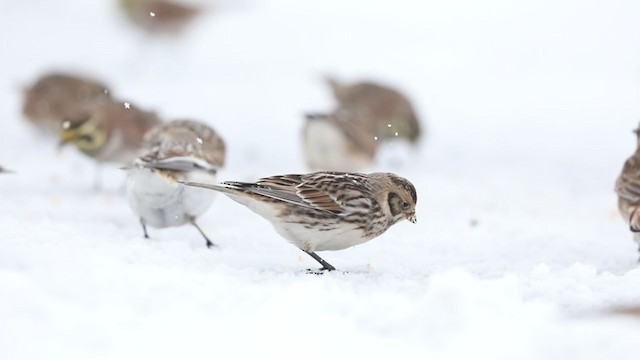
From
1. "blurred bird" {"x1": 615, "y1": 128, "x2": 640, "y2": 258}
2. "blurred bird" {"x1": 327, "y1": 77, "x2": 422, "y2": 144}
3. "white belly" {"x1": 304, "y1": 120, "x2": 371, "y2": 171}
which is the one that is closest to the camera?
"blurred bird" {"x1": 615, "y1": 128, "x2": 640, "y2": 258}

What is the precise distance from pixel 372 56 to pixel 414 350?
46.1 ft

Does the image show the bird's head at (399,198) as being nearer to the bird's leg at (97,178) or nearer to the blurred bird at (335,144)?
the bird's leg at (97,178)

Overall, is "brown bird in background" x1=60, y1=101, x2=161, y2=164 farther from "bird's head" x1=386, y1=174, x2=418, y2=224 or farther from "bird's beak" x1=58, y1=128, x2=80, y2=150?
"bird's head" x1=386, y1=174, x2=418, y2=224

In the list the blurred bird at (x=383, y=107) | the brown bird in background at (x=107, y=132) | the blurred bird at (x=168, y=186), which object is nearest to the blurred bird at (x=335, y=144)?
the blurred bird at (x=383, y=107)

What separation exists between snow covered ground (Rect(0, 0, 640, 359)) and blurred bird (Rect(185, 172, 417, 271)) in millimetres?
288

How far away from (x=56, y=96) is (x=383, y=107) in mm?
4250

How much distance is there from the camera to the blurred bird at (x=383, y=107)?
13.7m

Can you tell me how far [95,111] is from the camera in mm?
11289

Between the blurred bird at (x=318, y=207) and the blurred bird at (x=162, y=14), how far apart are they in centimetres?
1002

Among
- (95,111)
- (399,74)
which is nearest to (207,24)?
(399,74)

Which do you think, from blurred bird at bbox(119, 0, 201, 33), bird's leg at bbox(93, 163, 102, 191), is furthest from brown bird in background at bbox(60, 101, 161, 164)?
blurred bird at bbox(119, 0, 201, 33)


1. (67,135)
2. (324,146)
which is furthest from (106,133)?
(324,146)

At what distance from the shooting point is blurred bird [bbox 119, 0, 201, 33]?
1642cm

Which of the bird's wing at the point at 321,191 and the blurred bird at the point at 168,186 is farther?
the blurred bird at the point at 168,186
